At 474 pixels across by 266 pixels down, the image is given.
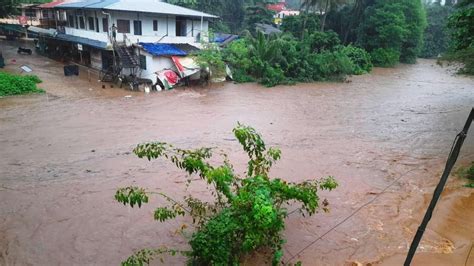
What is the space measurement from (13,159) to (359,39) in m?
33.1

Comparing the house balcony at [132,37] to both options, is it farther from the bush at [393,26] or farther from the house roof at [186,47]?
the bush at [393,26]

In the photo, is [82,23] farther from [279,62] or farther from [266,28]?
[266,28]

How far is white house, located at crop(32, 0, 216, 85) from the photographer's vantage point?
20578mm

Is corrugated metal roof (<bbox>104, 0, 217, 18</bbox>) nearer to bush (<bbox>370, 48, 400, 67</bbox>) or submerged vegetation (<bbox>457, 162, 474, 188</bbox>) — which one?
submerged vegetation (<bbox>457, 162, 474, 188</bbox>)

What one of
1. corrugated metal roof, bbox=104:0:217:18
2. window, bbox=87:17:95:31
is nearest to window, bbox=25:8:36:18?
window, bbox=87:17:95:31

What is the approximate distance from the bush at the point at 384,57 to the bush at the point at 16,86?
2893cm

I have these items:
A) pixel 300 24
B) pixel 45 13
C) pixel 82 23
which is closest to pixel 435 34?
pixel 300 24

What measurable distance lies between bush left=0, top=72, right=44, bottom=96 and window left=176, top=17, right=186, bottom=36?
9.75m

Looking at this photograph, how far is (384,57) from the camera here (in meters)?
33.8

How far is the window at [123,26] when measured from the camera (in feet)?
69.7

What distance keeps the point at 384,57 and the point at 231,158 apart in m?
28.3

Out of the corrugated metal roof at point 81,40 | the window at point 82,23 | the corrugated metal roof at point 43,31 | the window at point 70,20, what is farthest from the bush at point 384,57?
the corrugated metal roof at point 43,31

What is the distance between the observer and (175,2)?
3812cm

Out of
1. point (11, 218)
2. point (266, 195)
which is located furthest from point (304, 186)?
point (11, 218)
